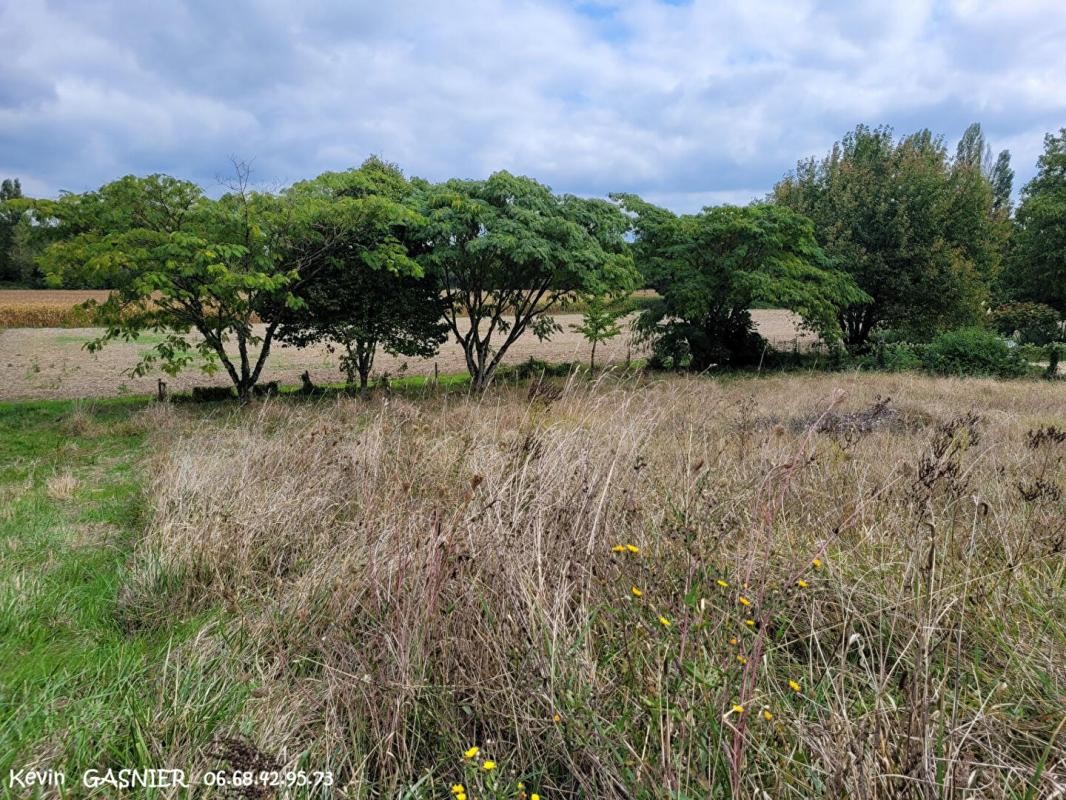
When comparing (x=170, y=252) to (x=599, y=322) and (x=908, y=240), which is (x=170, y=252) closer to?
(x=599, y=322)

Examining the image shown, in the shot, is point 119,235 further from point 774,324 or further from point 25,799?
point 774,324

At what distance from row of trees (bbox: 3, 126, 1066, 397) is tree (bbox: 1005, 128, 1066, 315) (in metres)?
0.08

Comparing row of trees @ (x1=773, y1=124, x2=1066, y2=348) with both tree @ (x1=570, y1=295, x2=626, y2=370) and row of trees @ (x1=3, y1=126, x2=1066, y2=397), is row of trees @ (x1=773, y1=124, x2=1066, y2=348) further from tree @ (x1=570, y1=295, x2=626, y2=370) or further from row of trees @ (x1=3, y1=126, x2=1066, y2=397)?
tree @ (x1=570, y1=295, x2=626, y2=370)

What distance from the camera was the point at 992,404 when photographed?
1062cm

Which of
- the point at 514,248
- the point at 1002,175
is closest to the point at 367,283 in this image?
the point at 514,248

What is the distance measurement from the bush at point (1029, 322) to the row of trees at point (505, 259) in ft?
4.59

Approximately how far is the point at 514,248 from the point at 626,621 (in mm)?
9374

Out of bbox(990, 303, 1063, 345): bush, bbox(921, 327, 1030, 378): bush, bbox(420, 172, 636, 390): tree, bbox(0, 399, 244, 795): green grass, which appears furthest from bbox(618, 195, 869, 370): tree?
bbox(0, 399, 244, 795): green grass

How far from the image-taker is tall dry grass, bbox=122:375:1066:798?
1.84m

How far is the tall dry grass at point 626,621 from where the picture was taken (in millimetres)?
1837

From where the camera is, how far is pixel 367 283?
12844 millimetres

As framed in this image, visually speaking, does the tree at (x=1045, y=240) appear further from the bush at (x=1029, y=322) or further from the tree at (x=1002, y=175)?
the tree at (x=1002, y=175)

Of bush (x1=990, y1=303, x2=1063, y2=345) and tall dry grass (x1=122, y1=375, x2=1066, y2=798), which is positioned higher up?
bush (x1=990, y1=303, x2=1063, y2=345)

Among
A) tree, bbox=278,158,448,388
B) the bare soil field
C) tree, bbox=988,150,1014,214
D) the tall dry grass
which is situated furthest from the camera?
tree, bbox=988,150,1014,214
